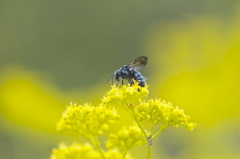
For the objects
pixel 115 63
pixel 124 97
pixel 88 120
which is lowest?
pixel 88 120

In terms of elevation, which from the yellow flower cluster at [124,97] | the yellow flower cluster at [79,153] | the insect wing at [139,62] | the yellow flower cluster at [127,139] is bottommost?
the yellow flower cluster at [79,153]

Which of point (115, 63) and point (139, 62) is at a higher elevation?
point (115, 63)

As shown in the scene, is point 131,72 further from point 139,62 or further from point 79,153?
point 79,153

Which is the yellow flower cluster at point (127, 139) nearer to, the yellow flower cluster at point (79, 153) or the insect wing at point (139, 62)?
the yellow flower cluster at point (79, 153)

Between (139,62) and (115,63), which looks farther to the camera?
(115,63)

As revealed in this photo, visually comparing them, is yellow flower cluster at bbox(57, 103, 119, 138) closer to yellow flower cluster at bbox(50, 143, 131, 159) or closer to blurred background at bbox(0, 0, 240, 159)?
yellow flower cluster at bbox(50, 143, 131, 159)

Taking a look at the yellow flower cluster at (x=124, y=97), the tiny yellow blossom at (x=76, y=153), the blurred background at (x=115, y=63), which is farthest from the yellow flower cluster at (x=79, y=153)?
the blurred background at (x=115, y=63)

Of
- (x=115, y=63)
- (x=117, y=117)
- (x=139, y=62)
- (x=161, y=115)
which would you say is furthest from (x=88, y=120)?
(x=115, y=63)
